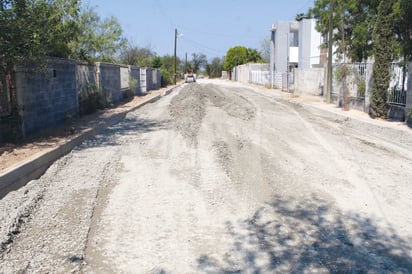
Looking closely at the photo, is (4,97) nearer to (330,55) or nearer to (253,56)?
(330,55)

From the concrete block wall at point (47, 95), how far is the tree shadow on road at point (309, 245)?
761 cm

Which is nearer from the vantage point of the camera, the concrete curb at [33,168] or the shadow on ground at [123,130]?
the concrete curb at [33,168]

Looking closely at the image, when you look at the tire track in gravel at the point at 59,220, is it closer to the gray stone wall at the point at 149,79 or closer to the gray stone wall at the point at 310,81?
the gray stone wall at the point at 310,81

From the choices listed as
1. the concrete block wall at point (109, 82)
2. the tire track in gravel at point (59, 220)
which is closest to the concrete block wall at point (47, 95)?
the tire track in gravel at point (59, 220)

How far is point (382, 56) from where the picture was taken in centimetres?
1638

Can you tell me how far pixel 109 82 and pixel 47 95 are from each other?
394 inches

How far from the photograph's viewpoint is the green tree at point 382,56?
1605cm

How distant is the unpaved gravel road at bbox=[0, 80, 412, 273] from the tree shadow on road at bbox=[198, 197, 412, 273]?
1 cm

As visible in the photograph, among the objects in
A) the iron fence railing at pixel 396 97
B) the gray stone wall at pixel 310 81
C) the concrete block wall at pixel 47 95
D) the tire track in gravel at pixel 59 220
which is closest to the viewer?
the tire track in gravel at pixel 59 220

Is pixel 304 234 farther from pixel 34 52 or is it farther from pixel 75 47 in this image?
pixel 75 47

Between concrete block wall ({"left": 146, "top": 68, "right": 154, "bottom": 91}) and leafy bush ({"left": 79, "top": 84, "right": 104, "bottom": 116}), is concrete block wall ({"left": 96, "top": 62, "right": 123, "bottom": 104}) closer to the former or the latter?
leafy bush ({"left": 79, "top": 84, "right": 104, "bottom": 116})

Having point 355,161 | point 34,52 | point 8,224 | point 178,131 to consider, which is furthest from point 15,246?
point 178,131

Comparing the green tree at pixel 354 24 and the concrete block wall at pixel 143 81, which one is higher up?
the green tree at pixel 354 24

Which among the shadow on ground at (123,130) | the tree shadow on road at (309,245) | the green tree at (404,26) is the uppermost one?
the green tree at (404,26)
